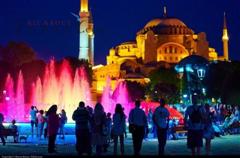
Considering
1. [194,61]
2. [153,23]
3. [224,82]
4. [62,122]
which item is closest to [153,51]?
[153,23]

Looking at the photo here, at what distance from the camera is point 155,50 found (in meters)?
122

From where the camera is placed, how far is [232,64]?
69125 millimetres

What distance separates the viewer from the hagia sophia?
111312 mm

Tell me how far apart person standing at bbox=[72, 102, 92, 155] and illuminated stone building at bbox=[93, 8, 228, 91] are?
93955 mm

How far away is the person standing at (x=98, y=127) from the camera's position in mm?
14664

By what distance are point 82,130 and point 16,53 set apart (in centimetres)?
6388

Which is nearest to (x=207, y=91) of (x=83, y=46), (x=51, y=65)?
(x=51, y=65)

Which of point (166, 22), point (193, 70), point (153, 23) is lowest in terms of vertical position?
point (193, 70)

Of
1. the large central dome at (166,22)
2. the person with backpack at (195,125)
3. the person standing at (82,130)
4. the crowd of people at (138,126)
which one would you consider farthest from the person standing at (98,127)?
the large central dome at (166,22)

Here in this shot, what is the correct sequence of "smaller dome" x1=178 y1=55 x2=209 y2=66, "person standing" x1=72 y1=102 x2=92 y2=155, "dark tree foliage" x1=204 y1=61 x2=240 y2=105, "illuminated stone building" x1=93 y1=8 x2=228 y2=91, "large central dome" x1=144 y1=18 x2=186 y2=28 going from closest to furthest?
"person standing" x1=72 y1=102 x2=92 y2=155 → "dark tree foliage" x1=204 y1=61 x2=240 y2=105 → "smaller dome" x1=178 y1=55 x2=209 y2=66 → "illuminated stone building" x1=93 y1=8 x2=228 y2=91 → "large central dome" x1=144 y1=18 x2=186 y2=28

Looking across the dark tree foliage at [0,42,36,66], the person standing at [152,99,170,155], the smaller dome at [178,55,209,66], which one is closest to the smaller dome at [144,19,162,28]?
the smaller dome at [178,55,209,66]

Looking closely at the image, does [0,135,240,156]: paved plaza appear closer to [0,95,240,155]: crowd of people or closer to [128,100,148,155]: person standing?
[0,95,240,155]: crowd of people

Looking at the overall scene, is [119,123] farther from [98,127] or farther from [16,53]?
[16,53]

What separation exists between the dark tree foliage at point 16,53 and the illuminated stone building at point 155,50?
3336cm
